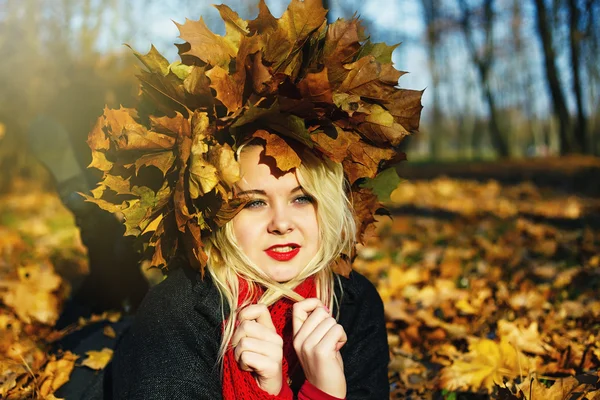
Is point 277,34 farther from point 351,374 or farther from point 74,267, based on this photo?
point 74,267

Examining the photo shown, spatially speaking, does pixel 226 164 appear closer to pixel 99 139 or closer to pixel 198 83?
pixel 198 83

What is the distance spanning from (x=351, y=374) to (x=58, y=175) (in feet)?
6.57

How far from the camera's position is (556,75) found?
600 inches

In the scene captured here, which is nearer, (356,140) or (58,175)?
(356,140)

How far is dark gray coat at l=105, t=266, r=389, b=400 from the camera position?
1.79 metres

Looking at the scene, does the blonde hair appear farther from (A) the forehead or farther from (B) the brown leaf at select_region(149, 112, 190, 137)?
(B) the brown leaf at select_region(149, 112, 190, 137)

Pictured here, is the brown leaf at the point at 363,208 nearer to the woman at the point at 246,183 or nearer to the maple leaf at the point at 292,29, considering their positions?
the woman at the point at 246,183

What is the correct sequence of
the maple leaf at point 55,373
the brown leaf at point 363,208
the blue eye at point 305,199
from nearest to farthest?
1. the blue eye at point 305,199
2. the brown leaf at point 363,208
3. the maple leaf at point 55,373

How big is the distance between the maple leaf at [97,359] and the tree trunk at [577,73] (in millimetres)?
15390

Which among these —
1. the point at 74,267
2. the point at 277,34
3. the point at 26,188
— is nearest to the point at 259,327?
the point at 277,34

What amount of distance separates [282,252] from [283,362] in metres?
0.42

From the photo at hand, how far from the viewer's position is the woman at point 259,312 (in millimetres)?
1797

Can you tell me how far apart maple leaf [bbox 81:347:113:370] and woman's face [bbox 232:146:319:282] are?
1.13m

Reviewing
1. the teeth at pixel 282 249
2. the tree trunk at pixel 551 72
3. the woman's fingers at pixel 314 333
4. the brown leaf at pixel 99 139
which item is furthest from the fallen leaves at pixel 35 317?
the tree trunk at pixel 551 72
